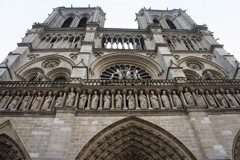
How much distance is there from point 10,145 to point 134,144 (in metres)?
4.52

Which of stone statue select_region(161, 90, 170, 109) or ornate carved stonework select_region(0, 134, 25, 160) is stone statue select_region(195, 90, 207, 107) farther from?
ornate carved stonework select_region(0, 134, 25, 160)

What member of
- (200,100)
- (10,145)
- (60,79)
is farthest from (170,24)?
(10,145)

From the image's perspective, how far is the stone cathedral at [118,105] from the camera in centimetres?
843

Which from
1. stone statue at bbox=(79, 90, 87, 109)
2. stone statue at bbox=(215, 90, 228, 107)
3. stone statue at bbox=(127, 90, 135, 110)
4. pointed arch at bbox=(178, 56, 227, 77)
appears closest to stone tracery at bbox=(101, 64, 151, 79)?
pointed arch at bbox=(178, 56, 227, 77)

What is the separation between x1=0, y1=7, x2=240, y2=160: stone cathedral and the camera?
8.43 meters

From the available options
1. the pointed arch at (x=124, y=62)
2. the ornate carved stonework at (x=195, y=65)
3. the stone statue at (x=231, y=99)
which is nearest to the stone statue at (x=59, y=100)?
the pointed arch at (x=124, y=62)

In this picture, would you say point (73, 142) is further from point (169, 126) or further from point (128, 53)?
point (128, 53)

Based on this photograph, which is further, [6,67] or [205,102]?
[6,67]

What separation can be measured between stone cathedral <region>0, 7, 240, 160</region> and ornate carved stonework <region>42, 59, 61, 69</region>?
0.06 m

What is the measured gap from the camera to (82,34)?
1800cm

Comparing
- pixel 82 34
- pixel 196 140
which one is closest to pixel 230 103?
pixel 196 140

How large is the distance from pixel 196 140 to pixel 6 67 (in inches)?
389

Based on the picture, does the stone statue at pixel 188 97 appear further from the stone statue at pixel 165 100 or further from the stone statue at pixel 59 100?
the stone statue at pixel 59 100

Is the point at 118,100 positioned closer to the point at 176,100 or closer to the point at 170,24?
the point at 176,100
